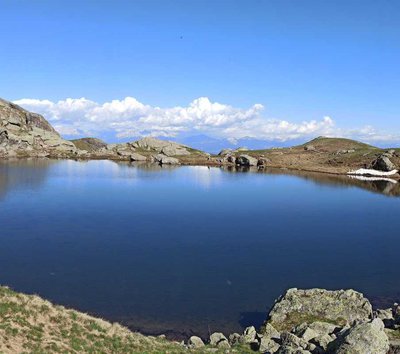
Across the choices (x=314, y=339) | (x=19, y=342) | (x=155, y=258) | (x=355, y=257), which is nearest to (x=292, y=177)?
(x=355, y=257)

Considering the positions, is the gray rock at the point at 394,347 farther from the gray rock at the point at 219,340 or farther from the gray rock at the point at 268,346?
the gray rock at the point at 219,340

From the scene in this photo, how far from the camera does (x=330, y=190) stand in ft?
460

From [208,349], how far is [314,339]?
30.4ft

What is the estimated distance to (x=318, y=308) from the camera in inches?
1677

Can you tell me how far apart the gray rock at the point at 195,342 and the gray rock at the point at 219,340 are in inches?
40.9

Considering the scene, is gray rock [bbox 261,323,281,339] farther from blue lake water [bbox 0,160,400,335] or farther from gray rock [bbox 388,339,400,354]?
gray rock [bbox 388,339,400,354]

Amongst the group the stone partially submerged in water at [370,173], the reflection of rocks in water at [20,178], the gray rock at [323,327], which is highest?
the stone partially submerged in water at [370,173]

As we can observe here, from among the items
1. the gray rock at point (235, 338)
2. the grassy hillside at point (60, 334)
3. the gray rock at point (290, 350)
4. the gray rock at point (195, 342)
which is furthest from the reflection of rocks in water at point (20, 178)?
the gray rock at point (290, 350)

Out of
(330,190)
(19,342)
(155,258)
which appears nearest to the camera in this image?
(19,342)

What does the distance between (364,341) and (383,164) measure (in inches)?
6927

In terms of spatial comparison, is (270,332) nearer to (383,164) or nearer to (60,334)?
(60,334)

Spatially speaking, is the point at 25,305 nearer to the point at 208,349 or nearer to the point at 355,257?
the point at 208,349

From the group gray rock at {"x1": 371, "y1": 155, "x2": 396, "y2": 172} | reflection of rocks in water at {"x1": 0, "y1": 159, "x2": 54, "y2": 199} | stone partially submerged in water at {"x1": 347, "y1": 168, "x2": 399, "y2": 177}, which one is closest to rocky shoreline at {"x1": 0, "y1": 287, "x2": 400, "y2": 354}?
reflection of rocks in water at {"x1": 0, "y1": 159, "x2": 54, "y2": 199}

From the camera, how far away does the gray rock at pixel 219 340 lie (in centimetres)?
3567
